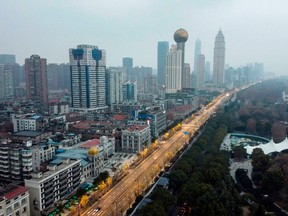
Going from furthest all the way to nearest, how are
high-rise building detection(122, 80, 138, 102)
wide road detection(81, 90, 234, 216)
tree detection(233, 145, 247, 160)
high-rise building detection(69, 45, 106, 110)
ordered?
high-rise building detection(122, 80, 138, 102), high-rise building detection(69, 45, 106, 110), tree detection(233, 145, 247, 160), wide road detection(81, 90, 234, 216)

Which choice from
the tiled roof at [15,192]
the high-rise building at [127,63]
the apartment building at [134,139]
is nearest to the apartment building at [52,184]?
the tiled roof at [15,192]

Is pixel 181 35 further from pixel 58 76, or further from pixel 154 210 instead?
pixel 154 210

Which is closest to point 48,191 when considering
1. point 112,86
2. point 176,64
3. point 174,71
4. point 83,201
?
point 83,201

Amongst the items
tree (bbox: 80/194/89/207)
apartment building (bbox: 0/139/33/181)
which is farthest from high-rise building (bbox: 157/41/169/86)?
tree (bbox: 80/194/89/207)

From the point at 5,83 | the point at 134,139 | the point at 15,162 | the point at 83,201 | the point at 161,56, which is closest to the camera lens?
the point at 83,201

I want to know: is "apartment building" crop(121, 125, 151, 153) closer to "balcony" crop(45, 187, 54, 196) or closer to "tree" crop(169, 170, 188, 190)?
"tree" crop(169, 170, 188, 190)
